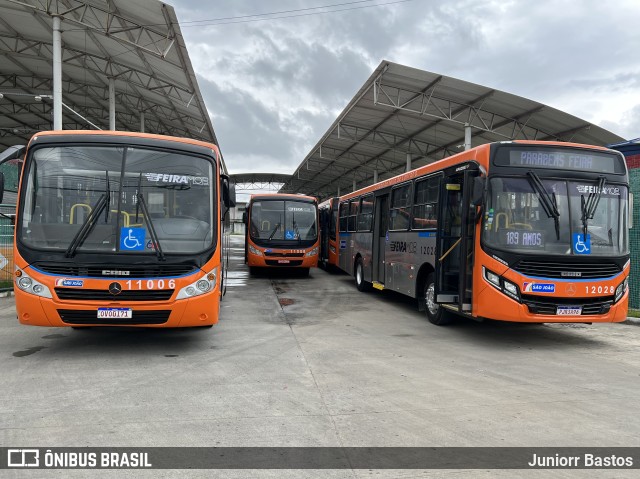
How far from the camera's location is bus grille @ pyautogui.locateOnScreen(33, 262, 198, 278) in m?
6.00

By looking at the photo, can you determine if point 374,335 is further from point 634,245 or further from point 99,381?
point 634,245

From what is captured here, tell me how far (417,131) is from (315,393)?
21289mm

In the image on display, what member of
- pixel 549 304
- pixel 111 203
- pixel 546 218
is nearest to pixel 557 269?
pixel 549 304

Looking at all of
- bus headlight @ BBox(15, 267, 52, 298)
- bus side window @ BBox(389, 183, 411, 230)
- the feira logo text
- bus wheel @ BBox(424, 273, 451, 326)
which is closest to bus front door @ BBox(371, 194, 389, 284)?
bus side window @ BBox(389, 183, 411, 230)

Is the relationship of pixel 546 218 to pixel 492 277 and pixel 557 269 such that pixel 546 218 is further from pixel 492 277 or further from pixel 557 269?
pixel 492 277

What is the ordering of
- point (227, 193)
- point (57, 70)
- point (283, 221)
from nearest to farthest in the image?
1. point (227, 193)
2. point (283, 221)
3. point (57, 70)

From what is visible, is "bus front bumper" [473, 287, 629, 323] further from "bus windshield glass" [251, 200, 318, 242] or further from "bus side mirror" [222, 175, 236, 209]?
"bus windshield glass" [251, 200, 318, 242]

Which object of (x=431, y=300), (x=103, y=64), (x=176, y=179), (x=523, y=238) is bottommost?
(x=431, y=300)

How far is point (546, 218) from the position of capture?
23.4 ft

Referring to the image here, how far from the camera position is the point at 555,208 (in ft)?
23.4

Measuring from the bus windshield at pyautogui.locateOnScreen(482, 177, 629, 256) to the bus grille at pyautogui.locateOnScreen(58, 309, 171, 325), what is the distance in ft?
15.2

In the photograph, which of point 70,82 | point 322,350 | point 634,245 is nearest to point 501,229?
point 322,350

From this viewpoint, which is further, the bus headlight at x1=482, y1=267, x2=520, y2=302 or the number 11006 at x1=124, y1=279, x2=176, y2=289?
the bus headlight at x1=482, y1=267, x2=520, y2=302

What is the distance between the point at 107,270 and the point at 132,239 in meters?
0.49
